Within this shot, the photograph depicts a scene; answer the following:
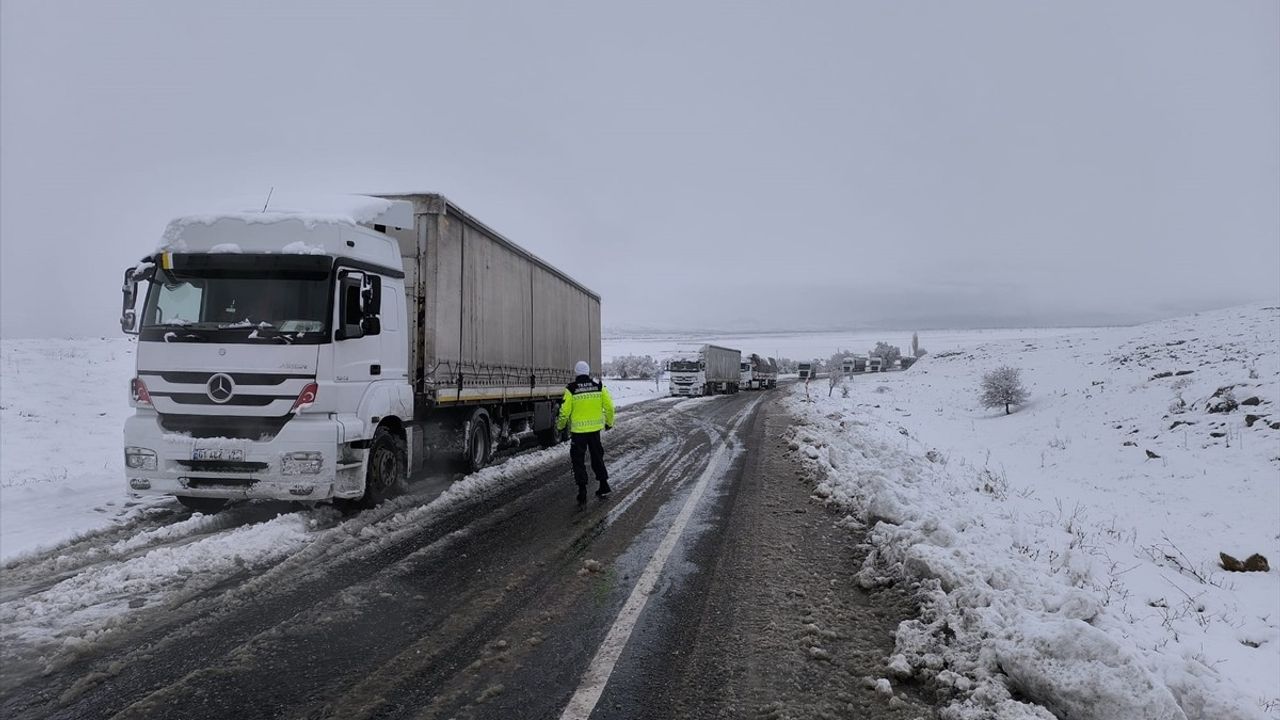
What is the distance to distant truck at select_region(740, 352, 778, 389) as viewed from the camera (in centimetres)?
5847

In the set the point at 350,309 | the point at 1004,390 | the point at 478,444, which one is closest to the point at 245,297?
the point at 350,309

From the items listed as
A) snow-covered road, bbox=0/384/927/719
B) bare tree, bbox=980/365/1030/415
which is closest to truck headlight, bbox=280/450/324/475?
snow-covered road, bbox=0/384/927/719

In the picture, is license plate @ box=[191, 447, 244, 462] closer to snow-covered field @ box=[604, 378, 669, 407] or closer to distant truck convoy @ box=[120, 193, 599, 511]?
distant truck convoy @ box=[120, 193, 599, 511]

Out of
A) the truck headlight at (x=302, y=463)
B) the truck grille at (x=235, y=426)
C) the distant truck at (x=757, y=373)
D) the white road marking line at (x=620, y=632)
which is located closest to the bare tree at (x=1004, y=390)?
the white road marking line at (x=620, y=632)

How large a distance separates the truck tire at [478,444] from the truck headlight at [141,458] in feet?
13.4

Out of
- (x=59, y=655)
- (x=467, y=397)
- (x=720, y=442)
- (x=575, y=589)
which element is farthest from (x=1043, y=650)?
(x=720, y=442)

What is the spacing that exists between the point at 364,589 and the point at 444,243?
528 cm

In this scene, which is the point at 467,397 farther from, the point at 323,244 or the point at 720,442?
the point at 720,442

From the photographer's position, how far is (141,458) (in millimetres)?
6512

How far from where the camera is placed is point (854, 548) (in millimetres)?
6000

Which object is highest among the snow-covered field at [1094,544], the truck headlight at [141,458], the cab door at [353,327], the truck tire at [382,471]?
the cab door at [353,327]

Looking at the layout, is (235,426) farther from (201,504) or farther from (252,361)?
(201,504)

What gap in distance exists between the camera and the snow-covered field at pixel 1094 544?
3195 mm

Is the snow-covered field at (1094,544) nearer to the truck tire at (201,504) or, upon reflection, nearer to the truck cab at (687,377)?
the truck tire at (201,504)
